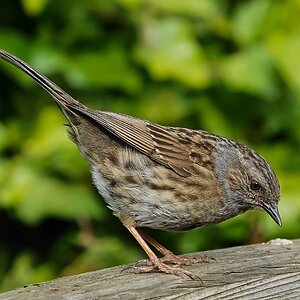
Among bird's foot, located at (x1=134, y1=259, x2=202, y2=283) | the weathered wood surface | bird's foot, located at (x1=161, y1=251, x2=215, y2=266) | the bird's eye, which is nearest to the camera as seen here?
the weathered wood surface

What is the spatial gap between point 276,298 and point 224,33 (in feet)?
8.73

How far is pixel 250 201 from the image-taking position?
4027 mm

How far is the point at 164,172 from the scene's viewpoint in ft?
12.9

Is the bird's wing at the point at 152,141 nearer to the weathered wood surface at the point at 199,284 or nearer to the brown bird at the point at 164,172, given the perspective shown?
the brown bird at the point at 164,172

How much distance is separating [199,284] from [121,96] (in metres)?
2.50

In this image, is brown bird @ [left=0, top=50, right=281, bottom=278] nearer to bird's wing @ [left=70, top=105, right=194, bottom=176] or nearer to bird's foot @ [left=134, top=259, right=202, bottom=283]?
bird's wing @ [left=70, top=105, right=194, bottom=176]

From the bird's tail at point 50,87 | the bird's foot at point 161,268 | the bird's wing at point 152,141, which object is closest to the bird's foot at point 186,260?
the bird's foot at point 161,268

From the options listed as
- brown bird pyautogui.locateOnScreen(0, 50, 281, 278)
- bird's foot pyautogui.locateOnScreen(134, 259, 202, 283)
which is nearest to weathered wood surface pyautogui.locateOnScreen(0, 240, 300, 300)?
bird's foot pyautogui.locateOnScreen(134, 259, 202, 283)

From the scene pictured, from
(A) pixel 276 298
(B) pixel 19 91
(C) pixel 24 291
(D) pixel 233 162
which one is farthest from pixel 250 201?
(B) pixel 19 91

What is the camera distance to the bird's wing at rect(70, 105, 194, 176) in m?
4.01

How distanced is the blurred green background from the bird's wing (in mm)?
945

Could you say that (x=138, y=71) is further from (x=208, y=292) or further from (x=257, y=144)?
(x=208, y=292)

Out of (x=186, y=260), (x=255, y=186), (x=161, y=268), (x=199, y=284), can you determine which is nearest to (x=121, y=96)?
(x=255, y=186)

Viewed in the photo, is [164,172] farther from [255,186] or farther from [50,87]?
[50,87]
